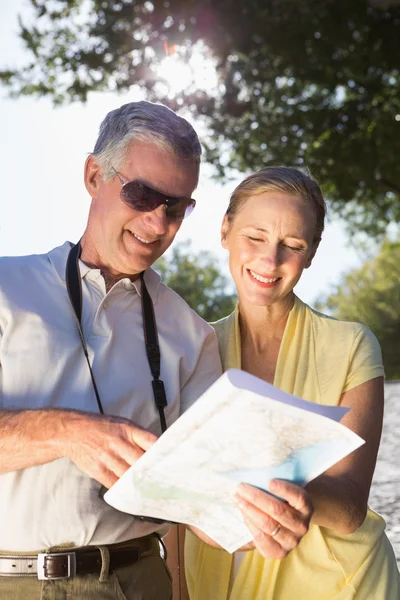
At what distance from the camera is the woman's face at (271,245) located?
121 inches

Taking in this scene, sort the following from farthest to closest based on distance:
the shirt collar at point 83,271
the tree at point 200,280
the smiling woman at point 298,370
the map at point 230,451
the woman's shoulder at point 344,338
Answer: the tree at point 200,280, the woman's shoulder at point 344,338, the smiling woman at point 298,370, the shirt collar at point 83,271, the map at point 230,451

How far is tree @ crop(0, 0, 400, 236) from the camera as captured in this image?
13.8 metres

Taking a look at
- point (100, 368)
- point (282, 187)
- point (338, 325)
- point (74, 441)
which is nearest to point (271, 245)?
point (282, 187)

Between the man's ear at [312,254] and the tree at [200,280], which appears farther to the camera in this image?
the tree at [200,280]

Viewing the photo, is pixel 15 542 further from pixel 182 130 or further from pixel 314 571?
pixel 182 130

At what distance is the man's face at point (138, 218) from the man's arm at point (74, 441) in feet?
2.35

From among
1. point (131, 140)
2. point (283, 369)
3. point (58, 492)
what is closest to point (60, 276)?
point (131, 140)

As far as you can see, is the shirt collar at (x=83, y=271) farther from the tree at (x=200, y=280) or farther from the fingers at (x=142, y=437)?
the tree at (x=200, y=280)

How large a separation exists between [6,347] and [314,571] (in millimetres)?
1257

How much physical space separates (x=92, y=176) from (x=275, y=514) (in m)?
1.39

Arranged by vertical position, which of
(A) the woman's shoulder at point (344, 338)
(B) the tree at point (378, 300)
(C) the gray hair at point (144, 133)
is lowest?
(B) the tree at point (378, 300)

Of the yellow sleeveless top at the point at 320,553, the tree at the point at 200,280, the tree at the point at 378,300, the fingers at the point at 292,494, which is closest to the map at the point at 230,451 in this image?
the fingers at the point at 292,494

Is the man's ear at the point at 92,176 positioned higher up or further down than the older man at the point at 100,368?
higher up

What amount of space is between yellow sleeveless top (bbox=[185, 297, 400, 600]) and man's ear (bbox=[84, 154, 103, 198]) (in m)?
0.79
